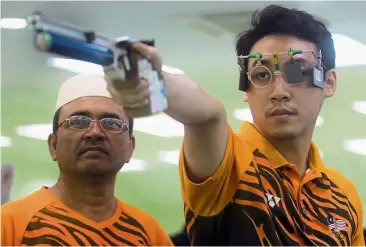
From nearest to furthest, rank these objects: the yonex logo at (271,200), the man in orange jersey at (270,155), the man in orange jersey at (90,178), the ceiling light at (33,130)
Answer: the man in orange jersey at (270,155) → the yonex logo at (271,200) → the man in orange jersey at (90,178) → the ceiling light at (33,130)

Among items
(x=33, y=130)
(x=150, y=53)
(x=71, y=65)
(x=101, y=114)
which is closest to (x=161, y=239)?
(x=101, y=114)

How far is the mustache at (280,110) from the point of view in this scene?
119cm

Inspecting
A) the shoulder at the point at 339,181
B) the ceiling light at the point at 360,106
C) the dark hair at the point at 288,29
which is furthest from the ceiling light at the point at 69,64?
the ceiling light at the point at 360,106

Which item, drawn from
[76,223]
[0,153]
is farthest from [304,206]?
[0,153]

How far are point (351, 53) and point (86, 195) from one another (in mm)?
1447

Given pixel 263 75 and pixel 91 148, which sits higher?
pixel 263 75

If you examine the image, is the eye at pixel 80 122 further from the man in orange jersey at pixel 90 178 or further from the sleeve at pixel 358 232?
the sleeve at pixel 358 232

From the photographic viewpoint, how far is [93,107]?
1.30 metres

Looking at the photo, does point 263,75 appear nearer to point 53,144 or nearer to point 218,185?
point 218,185

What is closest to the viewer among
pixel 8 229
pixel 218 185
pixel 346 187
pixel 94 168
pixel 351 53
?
pixel 218 185

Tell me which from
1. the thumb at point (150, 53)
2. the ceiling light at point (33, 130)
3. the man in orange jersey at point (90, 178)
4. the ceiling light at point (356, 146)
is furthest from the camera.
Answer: the ceiling light at point (356, 146)

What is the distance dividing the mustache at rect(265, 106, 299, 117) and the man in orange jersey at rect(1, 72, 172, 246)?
33 centimetres

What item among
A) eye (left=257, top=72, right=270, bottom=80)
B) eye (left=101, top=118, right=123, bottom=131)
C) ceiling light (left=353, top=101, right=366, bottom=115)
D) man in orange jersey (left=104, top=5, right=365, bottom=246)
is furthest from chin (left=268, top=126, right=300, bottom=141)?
ceiling light (left=353, top=101, right=366, bottom=115)

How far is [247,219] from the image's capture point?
3.61 feet
